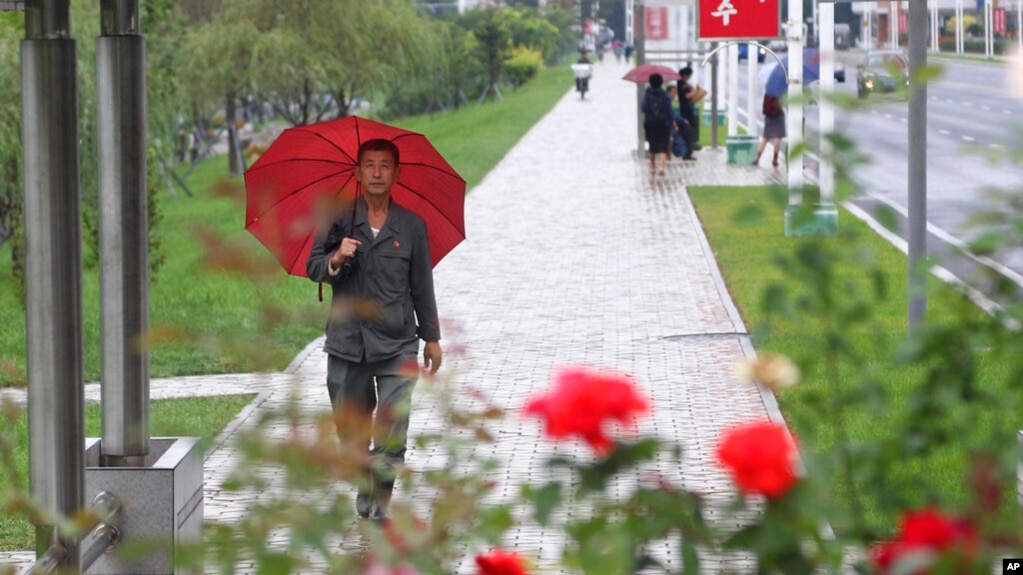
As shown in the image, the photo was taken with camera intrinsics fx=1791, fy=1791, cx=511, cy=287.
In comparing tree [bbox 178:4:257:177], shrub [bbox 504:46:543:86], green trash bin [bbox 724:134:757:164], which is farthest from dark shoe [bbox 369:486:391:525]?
shrub [bbox 504:46:543:86]

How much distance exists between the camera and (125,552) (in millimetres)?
2613

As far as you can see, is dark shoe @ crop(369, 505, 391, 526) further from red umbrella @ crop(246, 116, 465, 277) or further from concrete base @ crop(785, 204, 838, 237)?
red umbrella @ crop(246, 116, 465, 277)

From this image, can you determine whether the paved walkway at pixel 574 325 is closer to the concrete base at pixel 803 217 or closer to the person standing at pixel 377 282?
the person standing at pixel 377 282

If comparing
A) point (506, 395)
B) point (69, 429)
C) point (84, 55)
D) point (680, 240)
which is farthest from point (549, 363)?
Answer: point (84, 55)

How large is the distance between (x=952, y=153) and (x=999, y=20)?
8099 centimetres

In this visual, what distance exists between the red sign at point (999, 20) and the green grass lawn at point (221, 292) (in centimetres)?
3183

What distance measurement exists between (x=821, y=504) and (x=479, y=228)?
64.1 feet

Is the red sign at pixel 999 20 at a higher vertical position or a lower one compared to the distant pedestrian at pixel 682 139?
higher

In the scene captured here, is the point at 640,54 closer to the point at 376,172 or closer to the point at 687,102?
the point at 687,102

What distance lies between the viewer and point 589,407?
7.23ft

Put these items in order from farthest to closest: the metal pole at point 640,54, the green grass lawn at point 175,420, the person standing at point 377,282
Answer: the metal pole at point 640,54 < the green grass lawn at point 175,420 < the person standing at point 377,282

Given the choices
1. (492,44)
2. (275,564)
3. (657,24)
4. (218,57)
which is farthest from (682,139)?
(492,44)

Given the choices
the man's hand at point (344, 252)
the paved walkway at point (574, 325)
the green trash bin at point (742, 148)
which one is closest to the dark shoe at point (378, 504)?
the paved walkway at point (574, 325)

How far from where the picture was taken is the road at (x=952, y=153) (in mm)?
2820
